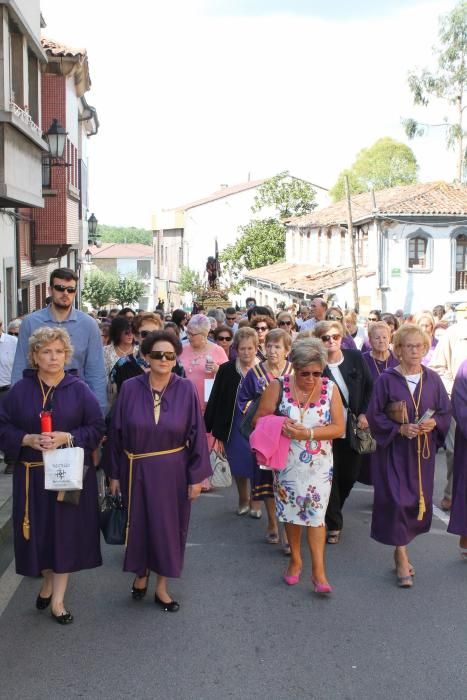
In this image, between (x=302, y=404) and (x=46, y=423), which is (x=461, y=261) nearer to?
(x=302, y=404)

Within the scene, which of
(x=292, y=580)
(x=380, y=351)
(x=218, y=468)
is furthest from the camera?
(x=380, y=351)

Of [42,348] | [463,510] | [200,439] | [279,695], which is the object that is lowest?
[279,695]

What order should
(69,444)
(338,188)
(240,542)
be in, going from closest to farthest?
(69,444)
(240,542)
(338,188)

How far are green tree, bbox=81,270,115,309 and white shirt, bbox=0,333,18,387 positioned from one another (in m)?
54.4

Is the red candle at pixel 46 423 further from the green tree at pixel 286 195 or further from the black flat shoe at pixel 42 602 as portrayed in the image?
the green tree at pixel 286 195

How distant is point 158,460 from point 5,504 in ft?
9.96

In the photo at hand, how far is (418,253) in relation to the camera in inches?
1596

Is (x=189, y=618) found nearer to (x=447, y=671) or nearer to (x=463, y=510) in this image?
(x=447, y=671)

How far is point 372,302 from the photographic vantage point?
4119 centimetres

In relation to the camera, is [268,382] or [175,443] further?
[268,382]

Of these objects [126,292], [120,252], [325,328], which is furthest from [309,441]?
[120,252]

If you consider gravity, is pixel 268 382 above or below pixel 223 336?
below

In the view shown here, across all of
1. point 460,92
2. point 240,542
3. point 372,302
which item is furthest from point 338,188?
point 240,542

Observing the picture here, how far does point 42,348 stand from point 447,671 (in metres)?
2.93
